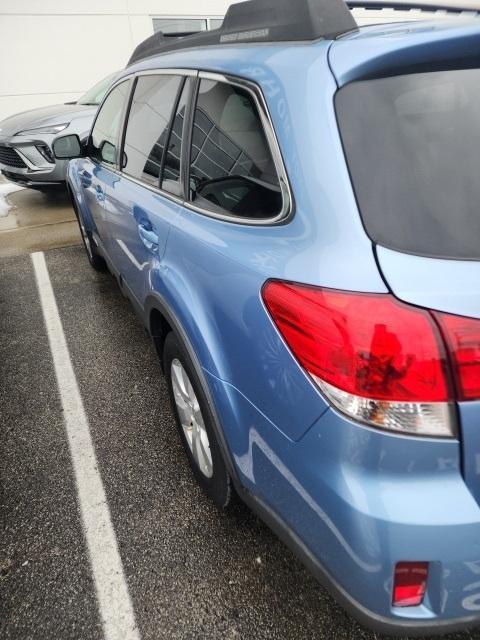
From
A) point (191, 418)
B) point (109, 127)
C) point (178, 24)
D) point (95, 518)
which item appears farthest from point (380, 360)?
point (178, 24)

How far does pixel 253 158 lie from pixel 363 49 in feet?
1.35

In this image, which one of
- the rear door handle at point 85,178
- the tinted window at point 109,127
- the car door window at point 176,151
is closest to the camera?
the car door window at point 176,151

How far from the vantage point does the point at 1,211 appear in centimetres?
→ 740

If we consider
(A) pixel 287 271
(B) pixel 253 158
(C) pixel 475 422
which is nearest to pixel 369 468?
(C) pixel 475 422

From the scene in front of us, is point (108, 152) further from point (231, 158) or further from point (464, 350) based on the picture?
point (464, 350)

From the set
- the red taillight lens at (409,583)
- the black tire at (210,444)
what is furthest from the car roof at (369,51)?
the red taillight lens at (409,583)

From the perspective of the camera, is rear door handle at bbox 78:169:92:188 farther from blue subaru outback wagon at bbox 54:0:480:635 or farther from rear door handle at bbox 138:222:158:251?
blue subaru outback wagon at bbox 54:0:480:635

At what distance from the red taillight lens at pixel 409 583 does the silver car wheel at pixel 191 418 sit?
0.89 m

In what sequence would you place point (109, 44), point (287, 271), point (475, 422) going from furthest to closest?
point (109, 44), point (287, 271), point (475, 422)

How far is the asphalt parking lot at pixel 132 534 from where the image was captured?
160cm

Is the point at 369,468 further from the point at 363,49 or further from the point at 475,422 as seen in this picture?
the point at 363,49

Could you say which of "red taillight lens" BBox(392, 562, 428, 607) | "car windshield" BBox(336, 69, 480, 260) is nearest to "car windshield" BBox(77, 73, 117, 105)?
"car windshield" BBox(336, 69, 480, 260)

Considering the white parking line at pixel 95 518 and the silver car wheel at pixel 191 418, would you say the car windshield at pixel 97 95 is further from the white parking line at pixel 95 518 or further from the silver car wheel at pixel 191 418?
the silver car wheel at pixel 191 418

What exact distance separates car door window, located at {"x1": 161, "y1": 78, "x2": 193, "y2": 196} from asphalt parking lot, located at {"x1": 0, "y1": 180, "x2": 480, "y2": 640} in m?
1.28
